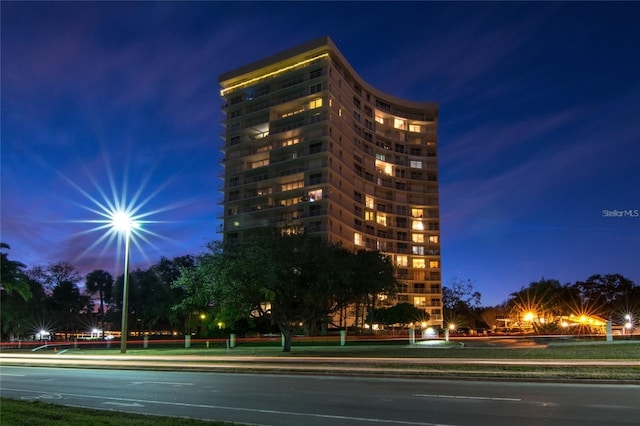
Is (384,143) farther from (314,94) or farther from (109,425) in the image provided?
(109,425)

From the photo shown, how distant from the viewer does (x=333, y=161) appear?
91.6m

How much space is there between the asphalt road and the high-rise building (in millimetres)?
66087

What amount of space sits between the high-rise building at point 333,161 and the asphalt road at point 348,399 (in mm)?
66087

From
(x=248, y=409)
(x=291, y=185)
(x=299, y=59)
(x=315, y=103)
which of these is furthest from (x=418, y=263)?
(x=248, y=409)

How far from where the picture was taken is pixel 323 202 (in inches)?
3474

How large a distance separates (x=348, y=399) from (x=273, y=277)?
64.4 feet

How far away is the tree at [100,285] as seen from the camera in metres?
107

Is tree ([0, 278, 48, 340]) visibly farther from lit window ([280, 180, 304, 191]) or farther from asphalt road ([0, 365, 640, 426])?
asphalt road ([0, 365, 640, 426])

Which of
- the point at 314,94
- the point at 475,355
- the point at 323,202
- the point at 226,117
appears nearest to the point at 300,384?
the point at 475,355

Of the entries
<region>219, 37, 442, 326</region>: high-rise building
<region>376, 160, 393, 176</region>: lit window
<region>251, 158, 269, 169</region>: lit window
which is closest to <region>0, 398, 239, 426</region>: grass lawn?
<region>219, 37, 442, 326</region>: high-rise building

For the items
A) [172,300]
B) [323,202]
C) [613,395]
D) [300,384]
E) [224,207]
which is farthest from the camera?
[224,207]

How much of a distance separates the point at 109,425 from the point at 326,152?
267 ft

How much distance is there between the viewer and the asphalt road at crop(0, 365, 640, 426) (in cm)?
1083

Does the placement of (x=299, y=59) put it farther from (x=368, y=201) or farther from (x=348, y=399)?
(x=348, y=399)
